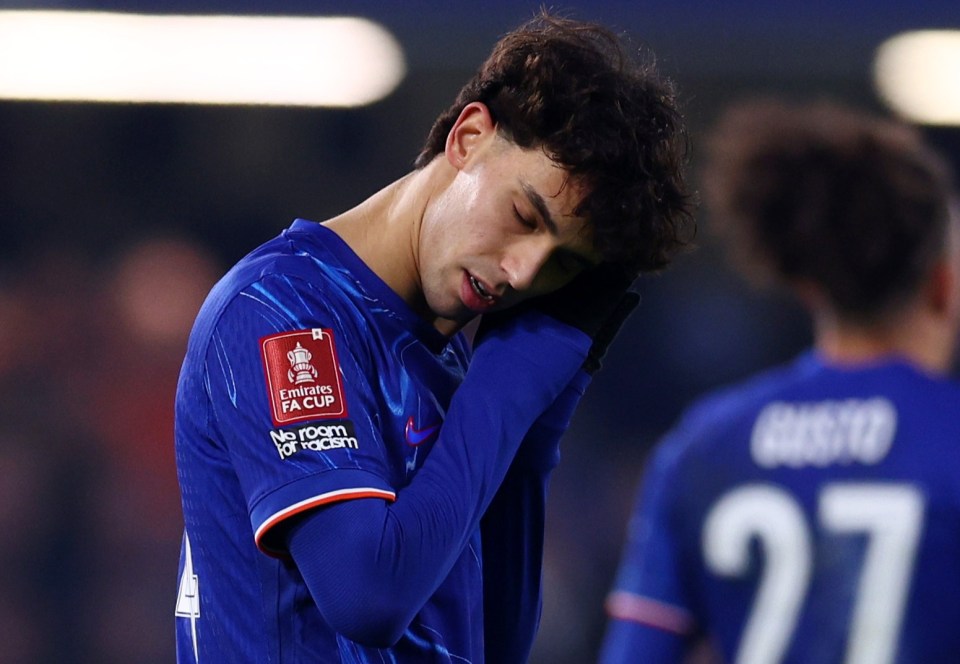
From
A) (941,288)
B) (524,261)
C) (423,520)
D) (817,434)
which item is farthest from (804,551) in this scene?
(423,520)

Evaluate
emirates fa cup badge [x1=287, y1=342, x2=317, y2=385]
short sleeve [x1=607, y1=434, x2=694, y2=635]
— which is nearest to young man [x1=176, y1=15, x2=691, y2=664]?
emirates fa cup badge [x1=287, y1=342, x2=317, y2=385]

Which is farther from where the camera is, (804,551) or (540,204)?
(804,551)

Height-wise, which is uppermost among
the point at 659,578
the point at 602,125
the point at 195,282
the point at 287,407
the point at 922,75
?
the point at 922,75

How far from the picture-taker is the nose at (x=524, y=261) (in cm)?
142

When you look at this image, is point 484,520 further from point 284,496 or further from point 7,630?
point 7,630

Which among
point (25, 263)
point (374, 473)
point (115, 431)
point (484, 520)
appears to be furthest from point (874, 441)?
point (25, 263)

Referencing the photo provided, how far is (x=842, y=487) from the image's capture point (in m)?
1.86

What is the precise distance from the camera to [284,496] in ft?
3.97

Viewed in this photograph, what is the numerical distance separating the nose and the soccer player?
577 millimetres

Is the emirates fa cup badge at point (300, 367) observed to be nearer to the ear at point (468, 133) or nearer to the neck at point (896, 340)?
the ear at point (468, 133)

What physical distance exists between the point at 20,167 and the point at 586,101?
4571mm

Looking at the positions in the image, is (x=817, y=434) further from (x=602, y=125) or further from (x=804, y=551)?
(x=602, y=125)

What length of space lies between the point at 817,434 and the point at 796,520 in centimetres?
13

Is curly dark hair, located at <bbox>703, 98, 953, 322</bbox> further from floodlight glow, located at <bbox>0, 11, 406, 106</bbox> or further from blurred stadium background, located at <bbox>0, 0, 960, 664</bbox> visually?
floodlight glow, located at <bbox>0, 11, 406, 106</bbox>
